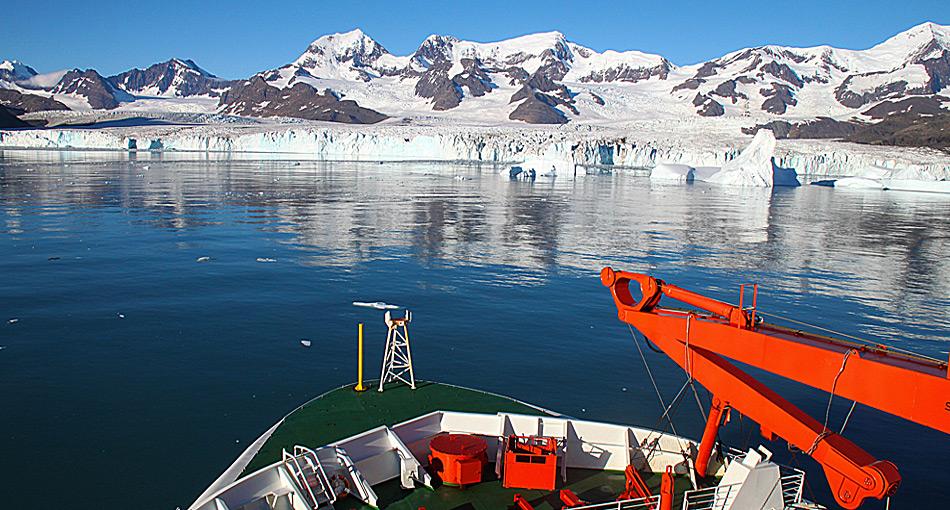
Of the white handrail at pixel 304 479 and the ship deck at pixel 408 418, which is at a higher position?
the white handrail at pixel 304 479

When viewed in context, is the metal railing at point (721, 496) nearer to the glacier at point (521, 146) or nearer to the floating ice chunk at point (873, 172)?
the glacier at point (521, 146)

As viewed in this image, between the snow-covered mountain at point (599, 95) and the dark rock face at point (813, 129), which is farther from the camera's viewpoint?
the snow-covered mountain at point (599, 95)

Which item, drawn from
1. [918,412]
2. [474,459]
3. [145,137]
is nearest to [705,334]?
[918,412]

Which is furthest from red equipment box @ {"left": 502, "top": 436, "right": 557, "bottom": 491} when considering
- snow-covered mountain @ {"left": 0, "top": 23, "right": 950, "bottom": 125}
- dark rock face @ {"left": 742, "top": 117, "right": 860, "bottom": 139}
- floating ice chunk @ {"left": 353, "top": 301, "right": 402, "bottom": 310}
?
snow-covered mountain @ {"left": 0, "top": 23, "right": 950, "bottom": 125}

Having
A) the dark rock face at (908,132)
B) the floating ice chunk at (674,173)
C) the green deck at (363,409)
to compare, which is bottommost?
the green deck at (363,409)

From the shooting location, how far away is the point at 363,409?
10188 millimetres

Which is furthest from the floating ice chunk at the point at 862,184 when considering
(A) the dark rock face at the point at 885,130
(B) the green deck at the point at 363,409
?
(B) the green deck at the point at 363,409

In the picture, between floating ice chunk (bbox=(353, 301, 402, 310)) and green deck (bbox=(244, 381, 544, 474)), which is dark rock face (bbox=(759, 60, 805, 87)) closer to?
floating ice chunk (bbox=(353, 301, 402, 310))

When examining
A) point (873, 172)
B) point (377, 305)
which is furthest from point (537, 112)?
point (377, 305)

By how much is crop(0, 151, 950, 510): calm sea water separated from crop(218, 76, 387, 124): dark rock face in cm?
11308

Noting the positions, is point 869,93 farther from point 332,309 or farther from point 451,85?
point 332,309

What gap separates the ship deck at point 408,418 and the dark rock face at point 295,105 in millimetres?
138084

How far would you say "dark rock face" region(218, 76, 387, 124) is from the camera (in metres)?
150

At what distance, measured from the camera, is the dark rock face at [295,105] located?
149750 millimetres
